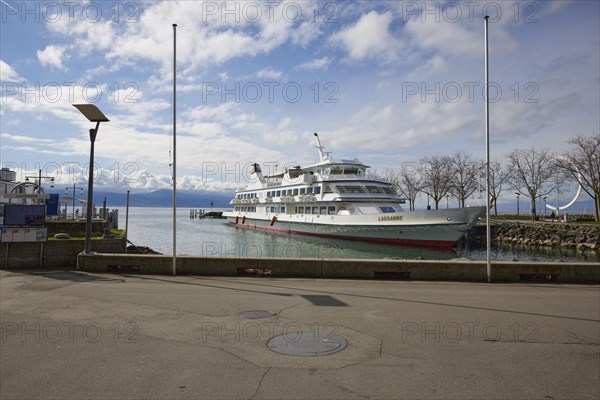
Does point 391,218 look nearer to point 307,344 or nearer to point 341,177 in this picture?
point 341,177

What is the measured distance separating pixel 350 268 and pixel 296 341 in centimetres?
610

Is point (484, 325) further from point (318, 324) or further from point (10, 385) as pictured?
point (10, 385)

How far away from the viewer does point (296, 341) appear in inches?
231

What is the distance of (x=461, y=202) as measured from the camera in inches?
2648

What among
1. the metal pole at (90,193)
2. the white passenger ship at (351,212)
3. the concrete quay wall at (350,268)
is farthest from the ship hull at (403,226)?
the metal pole at (90,193)

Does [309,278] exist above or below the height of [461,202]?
below

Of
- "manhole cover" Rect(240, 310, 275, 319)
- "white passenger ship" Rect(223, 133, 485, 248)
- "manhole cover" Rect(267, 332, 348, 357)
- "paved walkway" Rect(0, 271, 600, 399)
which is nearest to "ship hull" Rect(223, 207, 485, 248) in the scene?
"white passenger ship" Rect(223, 133, 485, 248)

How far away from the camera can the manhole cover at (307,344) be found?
5.43 m

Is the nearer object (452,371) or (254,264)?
(452,371)

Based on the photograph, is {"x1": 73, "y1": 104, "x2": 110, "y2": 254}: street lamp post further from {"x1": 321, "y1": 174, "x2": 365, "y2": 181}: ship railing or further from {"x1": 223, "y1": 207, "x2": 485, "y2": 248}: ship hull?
{"x1": 321, "y1": 174, "x2": 365, "y2": 181}: ship railing

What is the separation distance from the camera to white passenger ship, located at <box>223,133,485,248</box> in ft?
109

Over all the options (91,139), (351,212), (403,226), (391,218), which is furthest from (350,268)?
(351,212)

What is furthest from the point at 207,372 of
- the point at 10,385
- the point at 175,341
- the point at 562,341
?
the point at 562,341

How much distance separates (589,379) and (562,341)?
144 cm
